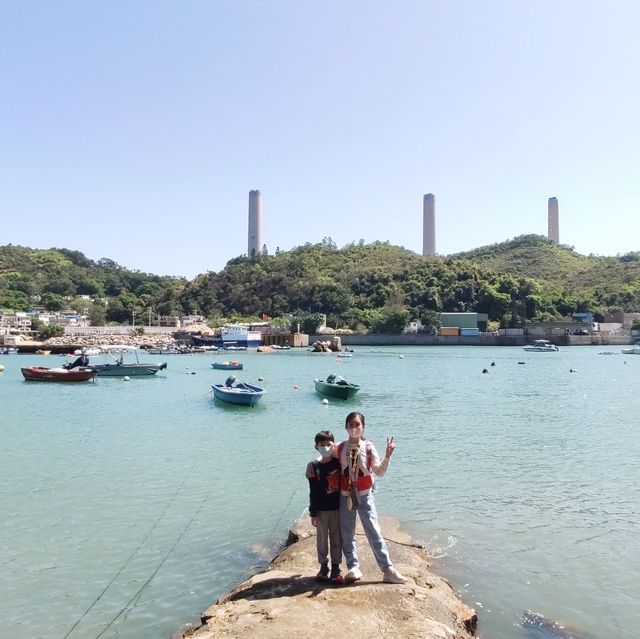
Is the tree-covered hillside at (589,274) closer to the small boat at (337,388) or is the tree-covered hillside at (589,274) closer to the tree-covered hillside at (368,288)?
the tree-covered hillside at (368,288)

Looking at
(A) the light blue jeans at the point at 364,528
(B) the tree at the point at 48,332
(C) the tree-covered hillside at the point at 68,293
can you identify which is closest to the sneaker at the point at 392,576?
(A) the light blue jeans at the point at 364,528

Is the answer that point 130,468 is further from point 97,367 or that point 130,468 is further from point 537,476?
point 97,367

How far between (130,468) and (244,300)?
155 meters

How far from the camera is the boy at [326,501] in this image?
6898mm

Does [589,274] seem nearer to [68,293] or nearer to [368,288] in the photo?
[368,288]

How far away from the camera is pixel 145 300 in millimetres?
178000

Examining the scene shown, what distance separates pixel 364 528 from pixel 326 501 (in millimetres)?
562

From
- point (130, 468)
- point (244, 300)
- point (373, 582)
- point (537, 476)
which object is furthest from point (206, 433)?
point (244, 300)

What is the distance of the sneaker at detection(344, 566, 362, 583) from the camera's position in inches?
284

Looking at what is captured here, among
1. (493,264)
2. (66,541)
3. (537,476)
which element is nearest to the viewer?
(66,541)

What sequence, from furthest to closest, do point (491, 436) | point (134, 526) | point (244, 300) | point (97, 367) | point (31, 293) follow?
point (31, 293), point (244, 300), point (97, 367), point (491, 436), point (134, 526)

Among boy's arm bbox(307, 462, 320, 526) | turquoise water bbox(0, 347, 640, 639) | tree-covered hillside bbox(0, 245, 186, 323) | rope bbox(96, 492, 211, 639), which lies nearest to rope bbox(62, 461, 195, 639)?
turquoise water bbox(0, 347, 640, 639)

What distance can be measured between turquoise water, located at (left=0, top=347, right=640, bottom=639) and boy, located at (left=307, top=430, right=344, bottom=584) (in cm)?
216

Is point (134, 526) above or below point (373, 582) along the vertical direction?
below
